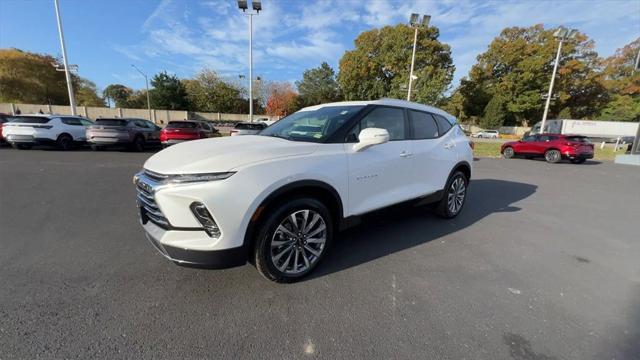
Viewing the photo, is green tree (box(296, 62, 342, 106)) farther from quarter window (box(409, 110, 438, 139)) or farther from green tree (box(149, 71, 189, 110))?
quarter window (box(409, 110, 438, 139))

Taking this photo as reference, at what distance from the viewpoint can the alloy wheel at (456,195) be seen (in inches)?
175

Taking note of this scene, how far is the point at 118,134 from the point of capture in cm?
1186

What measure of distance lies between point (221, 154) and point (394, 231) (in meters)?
2.70

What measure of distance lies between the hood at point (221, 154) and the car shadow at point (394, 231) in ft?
4.02

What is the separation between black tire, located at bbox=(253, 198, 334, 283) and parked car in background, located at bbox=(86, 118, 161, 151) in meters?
12.7

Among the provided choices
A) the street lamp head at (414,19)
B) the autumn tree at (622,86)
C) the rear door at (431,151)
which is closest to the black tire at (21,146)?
the rear door at (431,151)

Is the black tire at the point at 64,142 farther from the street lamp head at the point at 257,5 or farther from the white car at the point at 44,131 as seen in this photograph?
the street lamp head at the point at 257,5

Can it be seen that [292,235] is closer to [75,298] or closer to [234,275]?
[234,275]

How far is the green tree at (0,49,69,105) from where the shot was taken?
141 feet

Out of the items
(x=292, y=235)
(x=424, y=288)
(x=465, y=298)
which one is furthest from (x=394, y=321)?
(x=292, y=235)

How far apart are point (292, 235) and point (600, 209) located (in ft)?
21.5

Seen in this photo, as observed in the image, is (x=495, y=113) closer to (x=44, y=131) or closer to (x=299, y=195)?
(x=299, y=195)

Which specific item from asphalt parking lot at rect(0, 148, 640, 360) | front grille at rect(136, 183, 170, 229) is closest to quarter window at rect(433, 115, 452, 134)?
asphalt parking lot at rect(0, 148, 640, 360)

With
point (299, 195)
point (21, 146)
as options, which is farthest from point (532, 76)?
point (21, 146)
